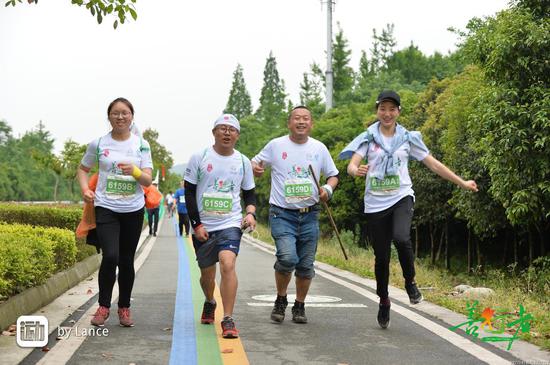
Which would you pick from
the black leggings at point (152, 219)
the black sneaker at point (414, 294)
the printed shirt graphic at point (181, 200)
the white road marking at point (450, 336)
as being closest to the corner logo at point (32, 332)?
the black sneaker at point (414, 294)

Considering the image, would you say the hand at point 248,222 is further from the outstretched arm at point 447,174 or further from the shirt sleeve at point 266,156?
the outstretched arm at point 447,174

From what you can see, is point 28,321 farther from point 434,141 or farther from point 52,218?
point 434,141

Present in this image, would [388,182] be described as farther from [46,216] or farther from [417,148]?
[46,216]

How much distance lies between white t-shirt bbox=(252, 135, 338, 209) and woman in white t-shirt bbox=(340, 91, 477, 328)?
433 mm

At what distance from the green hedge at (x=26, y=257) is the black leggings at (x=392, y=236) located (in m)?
3.06

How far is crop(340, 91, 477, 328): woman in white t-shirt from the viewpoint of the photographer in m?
6.54

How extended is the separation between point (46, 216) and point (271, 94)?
9207cm

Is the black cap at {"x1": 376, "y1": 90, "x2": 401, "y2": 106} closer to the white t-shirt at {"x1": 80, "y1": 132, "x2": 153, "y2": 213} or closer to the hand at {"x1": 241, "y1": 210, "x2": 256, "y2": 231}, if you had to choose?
the hand at {"x1": 241, "y1": 210, "x2": 256, "y2": 231}

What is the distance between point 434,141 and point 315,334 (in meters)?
23.0

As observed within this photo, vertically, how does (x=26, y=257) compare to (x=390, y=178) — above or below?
below

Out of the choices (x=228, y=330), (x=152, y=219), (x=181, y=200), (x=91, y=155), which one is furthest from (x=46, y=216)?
(x=152, y=219)

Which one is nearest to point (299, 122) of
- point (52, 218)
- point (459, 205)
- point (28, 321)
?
point (28, 321)

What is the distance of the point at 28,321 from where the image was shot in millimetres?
6266

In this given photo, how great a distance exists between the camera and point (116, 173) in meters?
6.59
